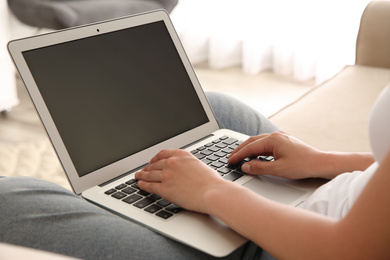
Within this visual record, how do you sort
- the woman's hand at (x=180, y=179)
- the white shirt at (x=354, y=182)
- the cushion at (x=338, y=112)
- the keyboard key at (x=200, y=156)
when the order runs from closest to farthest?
the white shirt at (x=354, y=182) < the woman's hand at (x=180, y=179) < the keyboard key at (x=200, y=156) < the cushion at (x=338, y=112)

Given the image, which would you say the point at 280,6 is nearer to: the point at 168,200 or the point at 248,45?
the point at 248,45

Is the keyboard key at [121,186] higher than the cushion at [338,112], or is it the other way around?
the keyboard key at [121,186]

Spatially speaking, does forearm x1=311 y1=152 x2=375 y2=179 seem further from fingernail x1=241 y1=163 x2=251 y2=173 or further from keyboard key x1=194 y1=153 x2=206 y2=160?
keyboard key x1=194 y1=153 x2=206 y2=160

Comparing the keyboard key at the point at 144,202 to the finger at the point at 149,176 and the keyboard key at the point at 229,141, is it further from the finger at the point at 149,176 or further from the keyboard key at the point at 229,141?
the keyboard key at the point at 229,141

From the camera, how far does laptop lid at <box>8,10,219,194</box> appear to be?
33.1 inches

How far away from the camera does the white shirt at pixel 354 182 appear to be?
61 cm

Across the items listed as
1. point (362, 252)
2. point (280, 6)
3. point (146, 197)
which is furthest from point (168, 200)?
point (280, 6)

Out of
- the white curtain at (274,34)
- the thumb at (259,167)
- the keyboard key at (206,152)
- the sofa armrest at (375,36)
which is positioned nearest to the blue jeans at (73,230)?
the thumb at (259,167)

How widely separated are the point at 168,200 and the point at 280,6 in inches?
91.0

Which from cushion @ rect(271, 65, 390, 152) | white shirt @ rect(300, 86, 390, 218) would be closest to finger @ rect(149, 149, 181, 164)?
white shirt @ rect(300, 86, 390, 218)

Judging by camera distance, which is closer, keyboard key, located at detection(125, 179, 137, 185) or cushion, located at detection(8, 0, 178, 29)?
keyboard key, located at detection(125, 179, 137, 185)

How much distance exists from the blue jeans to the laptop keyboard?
49 mm

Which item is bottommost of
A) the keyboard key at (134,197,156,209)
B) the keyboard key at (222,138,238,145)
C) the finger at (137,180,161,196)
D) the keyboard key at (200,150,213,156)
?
the keyboard key at (222,138,238,145)

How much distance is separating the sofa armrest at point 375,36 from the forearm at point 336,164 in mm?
898
